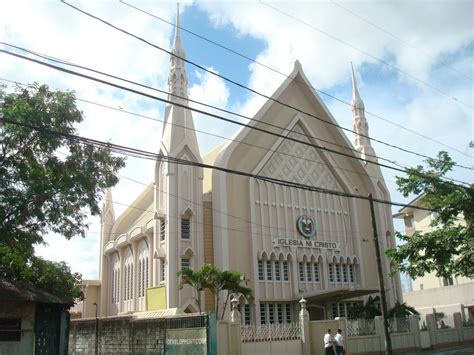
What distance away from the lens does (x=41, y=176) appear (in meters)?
18.4

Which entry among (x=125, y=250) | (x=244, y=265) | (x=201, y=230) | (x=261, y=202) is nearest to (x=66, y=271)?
(x=201, y=230)

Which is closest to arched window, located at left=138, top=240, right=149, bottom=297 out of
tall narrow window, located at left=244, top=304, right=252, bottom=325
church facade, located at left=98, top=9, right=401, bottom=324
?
church facade, located at left=98, top=9, right=401, bottom=324

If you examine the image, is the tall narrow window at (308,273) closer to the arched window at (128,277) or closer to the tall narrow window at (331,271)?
the tall narrow window at (331,271)

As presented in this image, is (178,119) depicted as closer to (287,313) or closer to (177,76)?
(177,76)

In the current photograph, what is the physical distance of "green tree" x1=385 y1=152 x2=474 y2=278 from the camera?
2097 cm

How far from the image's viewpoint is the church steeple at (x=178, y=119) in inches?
1220

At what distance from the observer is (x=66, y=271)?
71.6ft

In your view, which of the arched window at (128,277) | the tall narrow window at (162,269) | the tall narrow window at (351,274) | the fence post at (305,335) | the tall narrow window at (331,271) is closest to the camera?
the fence post at (305,335)

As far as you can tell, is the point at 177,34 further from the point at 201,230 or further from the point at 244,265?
the point at 244,265

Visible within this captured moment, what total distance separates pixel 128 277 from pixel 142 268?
2994 millimetres

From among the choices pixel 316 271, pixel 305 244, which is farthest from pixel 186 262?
pixel 316 271

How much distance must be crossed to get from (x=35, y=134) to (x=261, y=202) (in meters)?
16.7

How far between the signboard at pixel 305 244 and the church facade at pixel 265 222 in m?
0.07

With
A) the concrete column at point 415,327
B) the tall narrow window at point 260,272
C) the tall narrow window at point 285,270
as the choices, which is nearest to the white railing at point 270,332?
the tall narrow window at point 260,272
